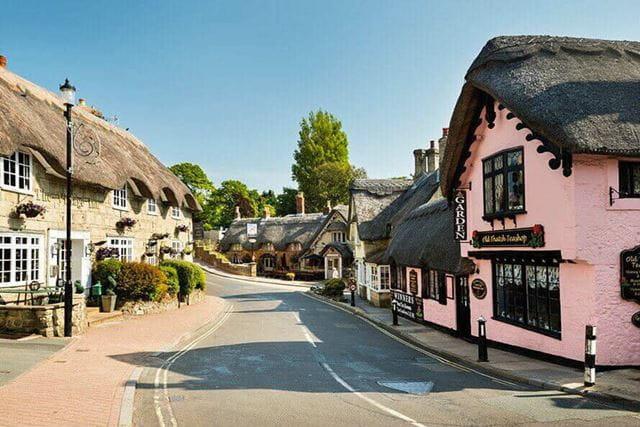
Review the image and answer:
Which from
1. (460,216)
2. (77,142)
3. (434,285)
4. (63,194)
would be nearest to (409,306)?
(434,285)

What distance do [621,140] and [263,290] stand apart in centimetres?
→ 3242

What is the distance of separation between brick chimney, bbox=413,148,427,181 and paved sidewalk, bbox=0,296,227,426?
22.7m

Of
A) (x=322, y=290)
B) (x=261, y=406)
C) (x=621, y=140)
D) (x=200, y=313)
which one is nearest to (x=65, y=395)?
(x=261, y=406)

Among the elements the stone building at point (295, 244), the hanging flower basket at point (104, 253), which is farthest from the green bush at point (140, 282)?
the stone building at point (295, 244)

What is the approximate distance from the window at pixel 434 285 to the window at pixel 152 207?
15.8m

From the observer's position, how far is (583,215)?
11.3 meters

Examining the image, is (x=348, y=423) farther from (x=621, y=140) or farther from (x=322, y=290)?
(x=322, y=290)

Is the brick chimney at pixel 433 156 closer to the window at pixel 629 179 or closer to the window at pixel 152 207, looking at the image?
the window at pixel 152 207

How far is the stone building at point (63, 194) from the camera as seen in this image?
17531 mm

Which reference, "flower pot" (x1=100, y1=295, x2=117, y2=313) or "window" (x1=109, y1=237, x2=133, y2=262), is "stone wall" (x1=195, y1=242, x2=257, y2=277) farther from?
"flower pot" (x1=100, y1=295, x2=117, y2=313)

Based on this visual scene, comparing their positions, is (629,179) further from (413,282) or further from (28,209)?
(28,209)

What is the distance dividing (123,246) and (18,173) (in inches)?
312

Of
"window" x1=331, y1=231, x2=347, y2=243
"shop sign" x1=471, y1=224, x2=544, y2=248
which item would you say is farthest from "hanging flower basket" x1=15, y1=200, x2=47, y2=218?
"window" x1=331, y1=231, x2=347, y2=243

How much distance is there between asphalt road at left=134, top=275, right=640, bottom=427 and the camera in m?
8.09
